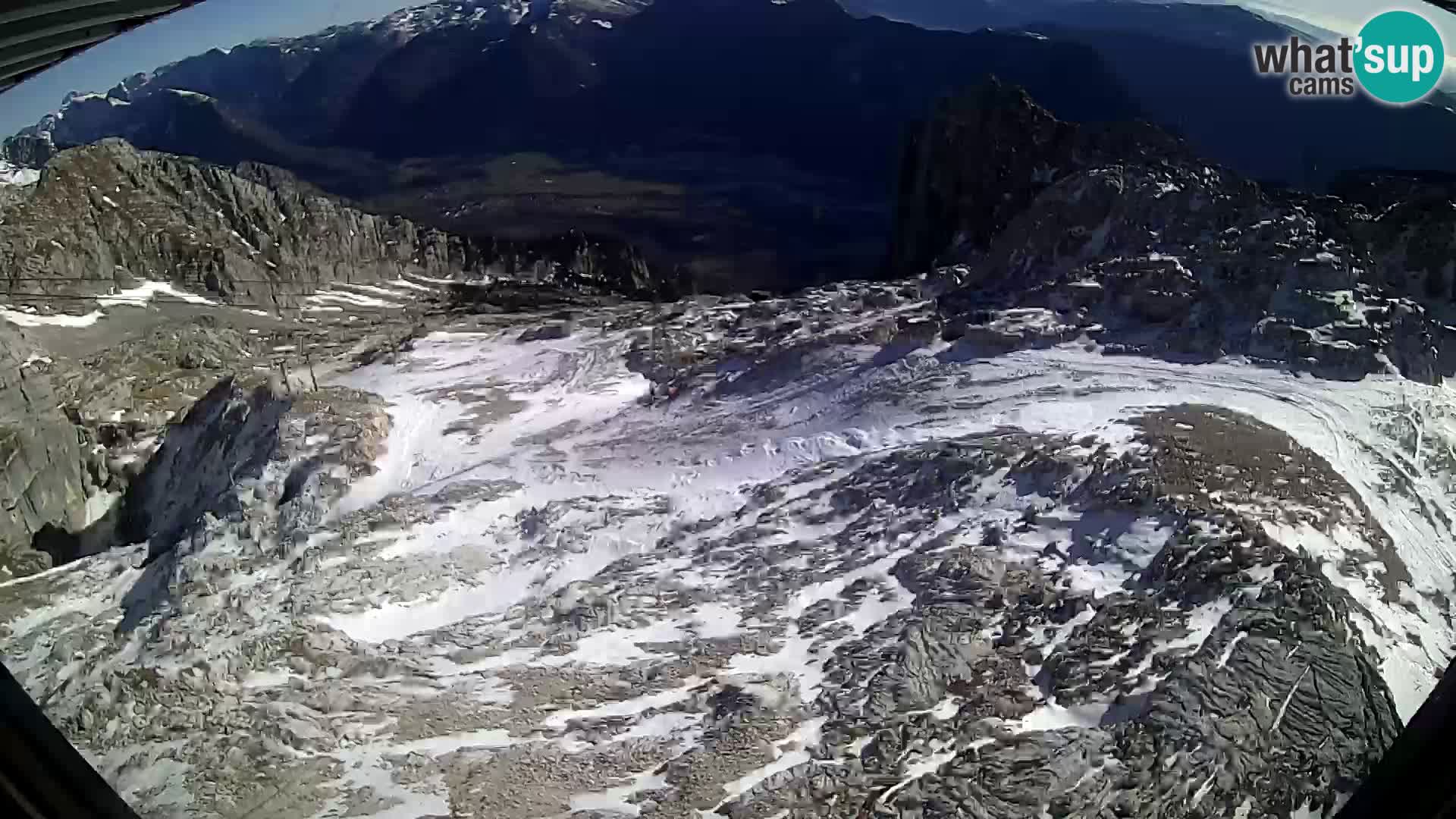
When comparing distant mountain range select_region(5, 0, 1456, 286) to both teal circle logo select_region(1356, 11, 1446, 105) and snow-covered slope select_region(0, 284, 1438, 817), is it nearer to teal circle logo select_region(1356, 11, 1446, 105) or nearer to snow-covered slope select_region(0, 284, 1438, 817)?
snow-covered slope select_region(0, 284, 1438, 817)

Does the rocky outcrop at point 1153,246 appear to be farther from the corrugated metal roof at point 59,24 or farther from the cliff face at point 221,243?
the corrugated metal roof at point 59,24

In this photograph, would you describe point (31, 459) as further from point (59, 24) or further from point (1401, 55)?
point (1401, 55)

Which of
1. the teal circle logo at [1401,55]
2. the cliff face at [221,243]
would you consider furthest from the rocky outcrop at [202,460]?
the teal circle logo at [1401,55]

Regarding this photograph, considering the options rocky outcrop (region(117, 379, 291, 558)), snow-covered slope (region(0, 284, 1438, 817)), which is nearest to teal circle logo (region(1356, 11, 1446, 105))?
snow-covered slope (region(0, 284, 1438, 817))

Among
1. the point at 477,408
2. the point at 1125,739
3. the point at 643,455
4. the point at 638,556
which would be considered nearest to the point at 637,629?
the point at 638,556

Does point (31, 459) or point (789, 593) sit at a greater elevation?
point (31, 459)

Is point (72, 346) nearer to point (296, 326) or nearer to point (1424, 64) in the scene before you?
→ point (296, 326)

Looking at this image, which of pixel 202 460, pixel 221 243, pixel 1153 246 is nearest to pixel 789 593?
pixel 1153 246
